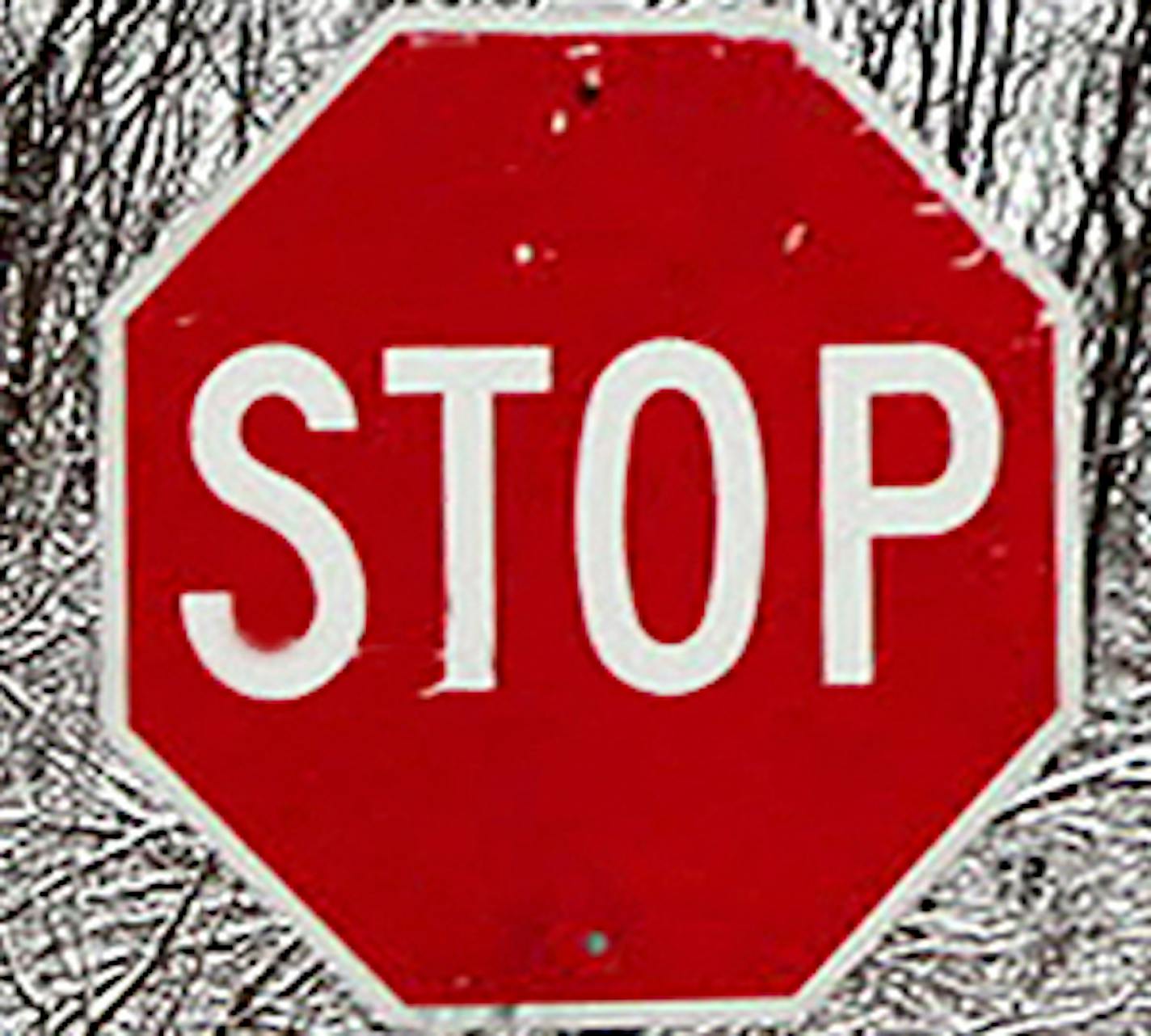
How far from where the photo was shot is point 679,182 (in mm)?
1989

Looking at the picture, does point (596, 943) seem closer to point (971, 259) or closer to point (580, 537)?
point (580, 537)

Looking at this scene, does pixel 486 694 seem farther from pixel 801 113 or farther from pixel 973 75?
pixel 973 75

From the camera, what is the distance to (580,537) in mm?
1927

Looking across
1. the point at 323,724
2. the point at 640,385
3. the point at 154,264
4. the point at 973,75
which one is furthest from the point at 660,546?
the point at 973,75

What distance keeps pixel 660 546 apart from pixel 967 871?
4.95 meters

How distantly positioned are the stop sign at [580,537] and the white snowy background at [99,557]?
125mm

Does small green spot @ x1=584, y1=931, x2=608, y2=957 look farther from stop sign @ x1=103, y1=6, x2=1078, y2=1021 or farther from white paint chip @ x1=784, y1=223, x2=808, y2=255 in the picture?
white paint chip @ x1=784, y1=223, x2=808, y2=255

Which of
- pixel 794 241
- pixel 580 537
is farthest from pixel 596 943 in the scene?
pixel 794 241

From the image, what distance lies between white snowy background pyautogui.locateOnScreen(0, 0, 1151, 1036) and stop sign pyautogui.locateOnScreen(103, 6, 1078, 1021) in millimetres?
125

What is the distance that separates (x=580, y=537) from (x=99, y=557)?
1.09m

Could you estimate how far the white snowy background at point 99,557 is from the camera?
19.4ft

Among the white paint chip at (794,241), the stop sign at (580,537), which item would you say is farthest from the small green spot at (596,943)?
the white paint chip at (794,241)

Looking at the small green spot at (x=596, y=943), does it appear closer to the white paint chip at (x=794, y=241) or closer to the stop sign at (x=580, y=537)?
the stop sign at (x=580, y=537)

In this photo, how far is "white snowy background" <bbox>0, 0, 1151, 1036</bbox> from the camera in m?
5.93
